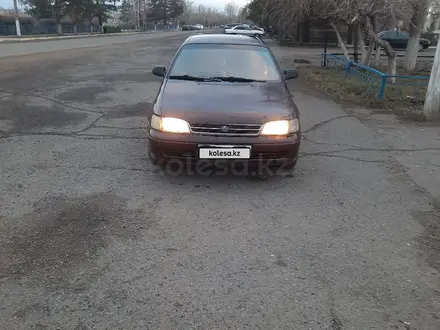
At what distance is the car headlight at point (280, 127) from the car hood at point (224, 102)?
0.06 metres

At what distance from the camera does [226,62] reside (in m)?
5.46

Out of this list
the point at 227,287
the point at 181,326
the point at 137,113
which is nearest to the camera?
the point at 181,326

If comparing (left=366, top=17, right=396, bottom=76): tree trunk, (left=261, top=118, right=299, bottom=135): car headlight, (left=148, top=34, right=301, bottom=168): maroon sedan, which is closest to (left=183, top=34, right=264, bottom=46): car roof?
(left=148, top=34, right=301, bottom=168): maroon sedan

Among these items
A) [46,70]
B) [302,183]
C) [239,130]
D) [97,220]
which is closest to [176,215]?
[97,220]

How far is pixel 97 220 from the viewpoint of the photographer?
365cm

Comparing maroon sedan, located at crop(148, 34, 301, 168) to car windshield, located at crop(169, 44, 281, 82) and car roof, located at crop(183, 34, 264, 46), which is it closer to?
car windshield, located at crop(169, 44, 281, 82)

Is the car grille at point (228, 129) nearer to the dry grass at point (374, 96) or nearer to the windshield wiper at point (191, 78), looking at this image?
the windshield wiper at point (191, 78)

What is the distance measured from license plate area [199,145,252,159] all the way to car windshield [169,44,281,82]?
58.9 inches

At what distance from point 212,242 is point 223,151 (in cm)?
108

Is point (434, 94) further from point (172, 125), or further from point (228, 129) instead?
point (172, 125)

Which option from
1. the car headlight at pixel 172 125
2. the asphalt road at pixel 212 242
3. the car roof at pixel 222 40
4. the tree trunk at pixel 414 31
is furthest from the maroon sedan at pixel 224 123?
the tree trunk at pixel 414 31

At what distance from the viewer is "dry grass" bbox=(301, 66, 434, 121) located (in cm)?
876

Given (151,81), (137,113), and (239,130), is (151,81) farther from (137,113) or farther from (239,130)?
(239,130)

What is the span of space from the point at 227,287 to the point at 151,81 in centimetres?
1093
